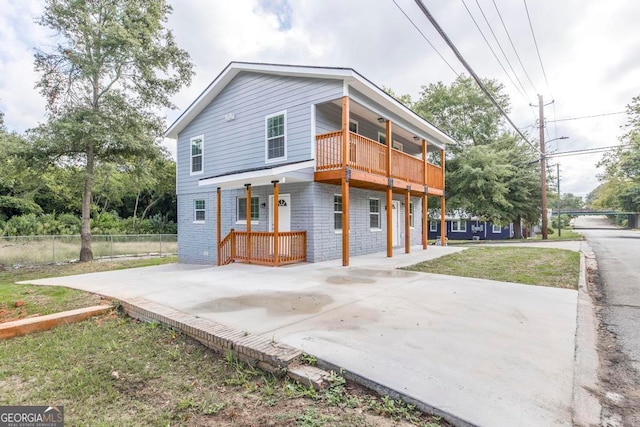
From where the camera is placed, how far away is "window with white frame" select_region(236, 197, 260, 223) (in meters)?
11.7

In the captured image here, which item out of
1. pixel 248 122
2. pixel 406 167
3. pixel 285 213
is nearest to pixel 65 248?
pixel 248 122

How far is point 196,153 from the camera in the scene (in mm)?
14297

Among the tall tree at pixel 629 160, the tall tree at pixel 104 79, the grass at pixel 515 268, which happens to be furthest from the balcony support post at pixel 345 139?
the tall tree at pixel 629 160

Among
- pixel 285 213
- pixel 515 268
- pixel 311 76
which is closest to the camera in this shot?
pixel 515 268

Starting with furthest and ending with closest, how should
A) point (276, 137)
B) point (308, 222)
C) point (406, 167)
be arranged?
point (406, 167) < point (276, 137) < point (308, 222)

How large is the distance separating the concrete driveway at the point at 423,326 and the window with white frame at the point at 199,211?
638cm

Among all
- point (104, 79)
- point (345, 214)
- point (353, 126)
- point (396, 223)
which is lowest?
point (396, 223)

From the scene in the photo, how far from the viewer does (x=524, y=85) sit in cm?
1209

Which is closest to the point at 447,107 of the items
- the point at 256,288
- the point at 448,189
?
the point at 448,189

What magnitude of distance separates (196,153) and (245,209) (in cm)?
433

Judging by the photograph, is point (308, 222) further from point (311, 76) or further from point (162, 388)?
point (162, 388)

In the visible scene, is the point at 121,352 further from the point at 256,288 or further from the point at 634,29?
the point at 634,29

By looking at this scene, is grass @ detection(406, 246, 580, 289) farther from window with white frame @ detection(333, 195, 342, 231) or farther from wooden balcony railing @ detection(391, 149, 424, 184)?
wooden balcony railing @ detection(391, 149, 424, 184)

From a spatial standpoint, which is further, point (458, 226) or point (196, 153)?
point (458, 226)
